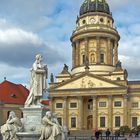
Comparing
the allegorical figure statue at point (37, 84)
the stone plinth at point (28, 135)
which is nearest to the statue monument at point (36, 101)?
the allegorical figure statue at point (37, 84)

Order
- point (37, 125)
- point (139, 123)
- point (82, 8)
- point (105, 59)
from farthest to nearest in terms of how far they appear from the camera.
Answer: point (82, 8) → point (105, 59) → point (139, 123) → point (37, 125)

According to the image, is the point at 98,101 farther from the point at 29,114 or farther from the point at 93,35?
the point at 29,114

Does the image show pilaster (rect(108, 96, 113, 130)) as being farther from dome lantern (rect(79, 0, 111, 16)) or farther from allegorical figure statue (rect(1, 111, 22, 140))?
allegorical figure statue (rect(1, 111, 22, 140))

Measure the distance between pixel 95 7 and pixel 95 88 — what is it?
907 inches

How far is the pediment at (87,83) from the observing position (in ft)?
263

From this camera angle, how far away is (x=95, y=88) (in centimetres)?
8025

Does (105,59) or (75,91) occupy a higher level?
(105,59)

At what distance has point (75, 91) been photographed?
81688 millimetres

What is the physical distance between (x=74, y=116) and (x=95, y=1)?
29194 millimetres

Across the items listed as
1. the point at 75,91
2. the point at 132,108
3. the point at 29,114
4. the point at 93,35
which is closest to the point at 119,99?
the point at 132,108

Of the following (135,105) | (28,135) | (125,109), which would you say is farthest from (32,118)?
(135,105)

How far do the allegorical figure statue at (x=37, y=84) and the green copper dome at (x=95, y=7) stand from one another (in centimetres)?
7547

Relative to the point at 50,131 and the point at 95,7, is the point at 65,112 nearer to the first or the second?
the point at 95,7

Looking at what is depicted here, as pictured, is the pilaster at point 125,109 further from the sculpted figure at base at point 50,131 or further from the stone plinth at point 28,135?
the sculpted figure at base at point 50,131
